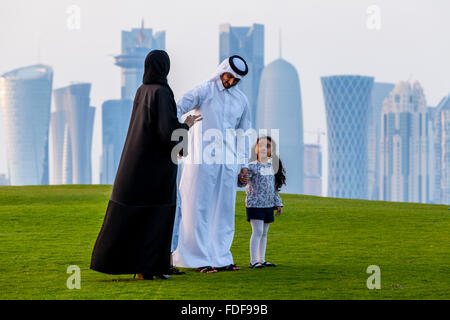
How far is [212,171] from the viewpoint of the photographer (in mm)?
9141

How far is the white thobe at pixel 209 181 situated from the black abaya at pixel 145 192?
966 millimetres

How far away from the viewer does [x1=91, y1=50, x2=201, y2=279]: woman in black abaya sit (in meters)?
7.86

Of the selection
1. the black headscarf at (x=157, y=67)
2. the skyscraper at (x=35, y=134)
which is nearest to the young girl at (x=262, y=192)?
the black headscarf at (x=157, y=67)

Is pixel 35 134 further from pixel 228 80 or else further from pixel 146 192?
pixel 146 192

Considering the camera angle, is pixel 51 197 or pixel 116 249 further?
pixel 51 197

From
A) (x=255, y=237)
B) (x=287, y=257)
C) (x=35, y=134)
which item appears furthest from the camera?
(x=35, y=134)

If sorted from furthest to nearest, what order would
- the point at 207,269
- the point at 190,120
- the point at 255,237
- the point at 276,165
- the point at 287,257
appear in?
the point at 287,257
the point at 276,165
the point at 255,237
the point at 207,269
the point at 190,120

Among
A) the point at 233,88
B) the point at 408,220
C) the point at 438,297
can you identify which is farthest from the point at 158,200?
the point at 408,220

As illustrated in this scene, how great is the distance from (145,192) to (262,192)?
1892 millimetres

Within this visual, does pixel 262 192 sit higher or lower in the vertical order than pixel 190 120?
lower

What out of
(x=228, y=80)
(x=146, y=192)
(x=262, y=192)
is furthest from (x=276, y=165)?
(x=146, y=192)

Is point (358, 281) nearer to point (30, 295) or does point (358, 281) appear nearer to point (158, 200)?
point (158, 200)
